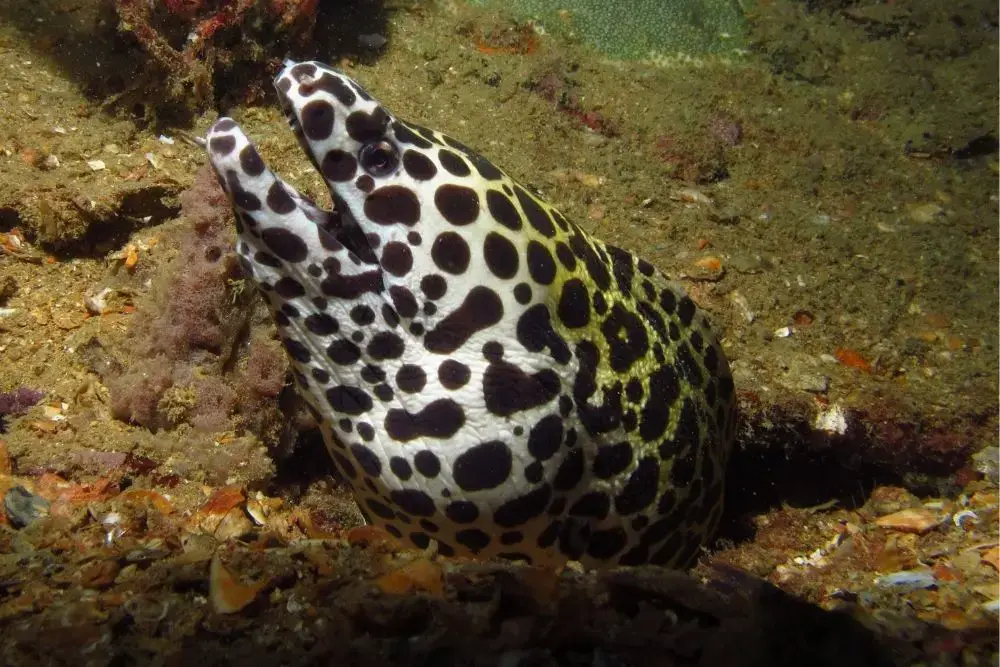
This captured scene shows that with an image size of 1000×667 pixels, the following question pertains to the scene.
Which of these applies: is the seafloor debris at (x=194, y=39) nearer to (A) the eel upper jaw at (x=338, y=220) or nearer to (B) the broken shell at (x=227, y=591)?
(A) the eel upper jaw at (x=338, y=220)

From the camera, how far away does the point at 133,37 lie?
4602mm

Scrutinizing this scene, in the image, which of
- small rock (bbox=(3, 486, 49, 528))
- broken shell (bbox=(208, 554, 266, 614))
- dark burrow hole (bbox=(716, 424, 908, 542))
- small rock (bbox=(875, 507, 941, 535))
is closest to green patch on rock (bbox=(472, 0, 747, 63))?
dark burrow hole (bbox=(716, 424, 908, 542))

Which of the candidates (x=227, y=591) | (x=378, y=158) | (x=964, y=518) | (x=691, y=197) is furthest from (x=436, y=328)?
(x=691, y=197)

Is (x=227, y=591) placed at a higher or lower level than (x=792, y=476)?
higher

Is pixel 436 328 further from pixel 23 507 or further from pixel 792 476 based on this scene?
pixel 792 476

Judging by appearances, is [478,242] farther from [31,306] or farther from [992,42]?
[992,42]

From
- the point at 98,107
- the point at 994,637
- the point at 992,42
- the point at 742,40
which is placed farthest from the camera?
the point at 992,42

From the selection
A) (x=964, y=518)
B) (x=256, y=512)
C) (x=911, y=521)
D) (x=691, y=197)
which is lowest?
(x=256, y=512)

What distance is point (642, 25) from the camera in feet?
22.3

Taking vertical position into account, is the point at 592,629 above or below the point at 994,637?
below

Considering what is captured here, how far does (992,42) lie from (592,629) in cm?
907

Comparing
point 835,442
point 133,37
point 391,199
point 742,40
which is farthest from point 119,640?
point 742,40

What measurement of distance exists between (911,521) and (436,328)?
2.80 meters

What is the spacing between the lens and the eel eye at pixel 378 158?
2.49 meters
